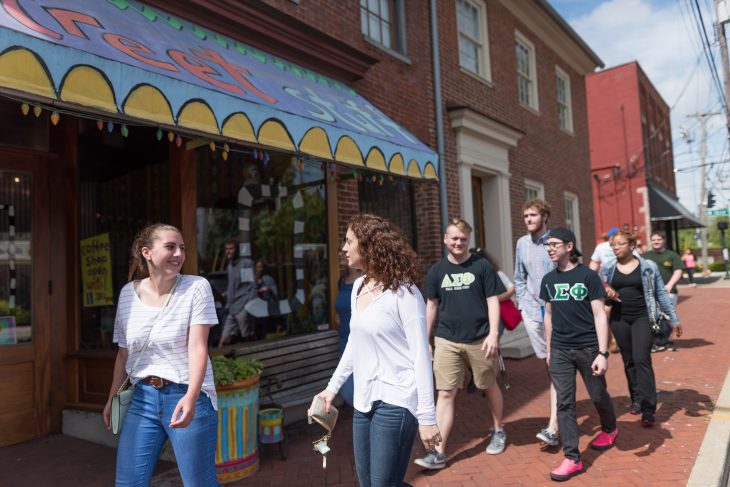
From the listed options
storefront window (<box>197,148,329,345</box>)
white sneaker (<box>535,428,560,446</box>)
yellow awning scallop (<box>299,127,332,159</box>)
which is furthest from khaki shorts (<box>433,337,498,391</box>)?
storefront window (<box>197,148,329,345</box>)

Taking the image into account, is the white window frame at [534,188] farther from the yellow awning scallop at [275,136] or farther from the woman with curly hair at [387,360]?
the woman with curly hair at [387,360]

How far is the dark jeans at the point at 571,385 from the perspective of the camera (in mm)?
3869

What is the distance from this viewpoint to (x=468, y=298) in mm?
4223

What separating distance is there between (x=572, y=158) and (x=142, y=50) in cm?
1284

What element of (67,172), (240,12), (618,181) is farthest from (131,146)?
(618,181)

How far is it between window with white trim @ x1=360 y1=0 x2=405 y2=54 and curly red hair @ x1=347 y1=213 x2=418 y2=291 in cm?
606

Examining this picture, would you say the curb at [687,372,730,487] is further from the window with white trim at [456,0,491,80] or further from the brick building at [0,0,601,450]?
the window with white trim at [456,0,491,80]

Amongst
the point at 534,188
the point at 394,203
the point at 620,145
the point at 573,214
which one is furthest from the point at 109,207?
the point at 620,145

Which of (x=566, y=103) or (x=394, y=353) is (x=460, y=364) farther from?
(x=566, y=103)

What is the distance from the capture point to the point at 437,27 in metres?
9.16

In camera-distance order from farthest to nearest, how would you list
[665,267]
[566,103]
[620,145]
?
[620,145] < [566,103] < [665,267]

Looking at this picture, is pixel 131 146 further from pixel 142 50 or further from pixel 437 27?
pixel 437 27

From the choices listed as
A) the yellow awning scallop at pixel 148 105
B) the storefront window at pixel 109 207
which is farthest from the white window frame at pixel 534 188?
the yellow awning scallop at pixel 148 105

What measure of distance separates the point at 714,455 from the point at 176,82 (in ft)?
15.4
